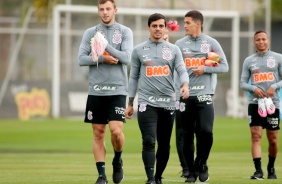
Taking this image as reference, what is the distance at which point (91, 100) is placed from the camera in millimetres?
15039

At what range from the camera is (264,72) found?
1738 cm

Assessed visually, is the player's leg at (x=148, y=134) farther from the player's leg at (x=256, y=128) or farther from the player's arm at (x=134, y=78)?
the player's leg at (x=256, y=128)

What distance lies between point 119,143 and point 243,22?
1456 inches

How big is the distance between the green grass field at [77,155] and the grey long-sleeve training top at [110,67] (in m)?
1.48

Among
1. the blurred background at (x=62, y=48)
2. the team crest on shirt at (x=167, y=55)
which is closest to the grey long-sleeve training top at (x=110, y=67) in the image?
the team crest on shirt at (x=167, y=55)

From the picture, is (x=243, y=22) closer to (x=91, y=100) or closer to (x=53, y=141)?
(x=53, y=141)

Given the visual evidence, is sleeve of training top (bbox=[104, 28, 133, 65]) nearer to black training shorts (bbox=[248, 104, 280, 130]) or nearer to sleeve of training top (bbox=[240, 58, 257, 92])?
sleeve of training top (bbox=[240, 58, 257, 92])

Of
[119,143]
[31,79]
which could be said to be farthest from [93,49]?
[31,79]

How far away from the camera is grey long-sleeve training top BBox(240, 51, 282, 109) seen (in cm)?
1734

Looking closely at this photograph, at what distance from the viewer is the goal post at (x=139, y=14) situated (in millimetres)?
43875

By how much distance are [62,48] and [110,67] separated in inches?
1222

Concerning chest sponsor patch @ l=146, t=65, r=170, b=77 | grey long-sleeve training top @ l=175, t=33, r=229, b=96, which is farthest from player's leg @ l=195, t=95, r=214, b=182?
chest sponsor patch @ l=146, t=65, r=170, b=77

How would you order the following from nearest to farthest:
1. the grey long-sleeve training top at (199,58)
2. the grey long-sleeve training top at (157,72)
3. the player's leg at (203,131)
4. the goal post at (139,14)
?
the grey long-sleeve training top at (157,72) < the player's leg at (203,131) < the grey long-sleeve training top at (199,58) < the goal post at (139,14)

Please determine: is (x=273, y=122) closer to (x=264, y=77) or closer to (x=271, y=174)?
(x=264, y=77)
